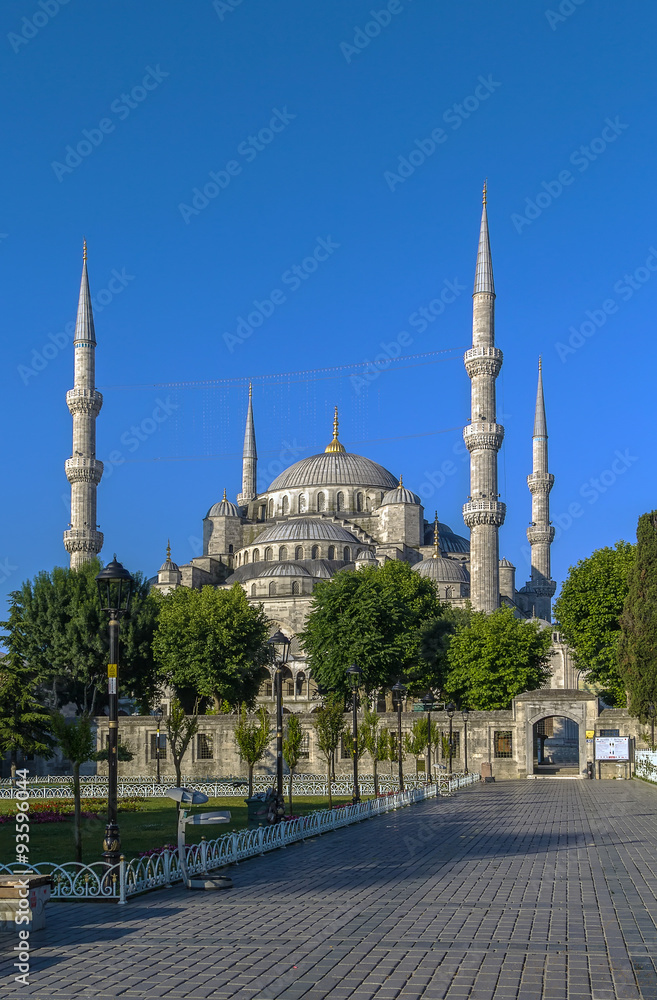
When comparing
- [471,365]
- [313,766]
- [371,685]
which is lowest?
[313,766]

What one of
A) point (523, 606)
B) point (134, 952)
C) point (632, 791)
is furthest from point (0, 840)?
point (523, 606)

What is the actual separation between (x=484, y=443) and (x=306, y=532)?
66.6 ft

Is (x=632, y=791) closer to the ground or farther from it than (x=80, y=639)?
closer to the ground

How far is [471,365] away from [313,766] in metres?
25.4

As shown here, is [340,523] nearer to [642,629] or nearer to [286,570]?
[286,570]

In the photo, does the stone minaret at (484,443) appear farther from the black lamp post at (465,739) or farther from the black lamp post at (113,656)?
the black lamp post at (113,656)

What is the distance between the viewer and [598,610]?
149 ft

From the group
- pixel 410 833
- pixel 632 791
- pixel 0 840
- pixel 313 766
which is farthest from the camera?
pixel 313 766

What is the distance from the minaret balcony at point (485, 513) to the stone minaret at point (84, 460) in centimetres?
2094

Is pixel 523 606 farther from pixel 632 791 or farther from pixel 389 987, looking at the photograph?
pixel 389 987

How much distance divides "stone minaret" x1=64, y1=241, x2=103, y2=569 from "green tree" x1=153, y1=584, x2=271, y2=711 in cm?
1348

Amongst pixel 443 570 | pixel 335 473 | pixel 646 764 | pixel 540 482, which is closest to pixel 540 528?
pixel 540 482

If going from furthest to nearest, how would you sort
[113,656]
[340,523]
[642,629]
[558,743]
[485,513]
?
1. [340,523]
2. [558,743]
3. [485,513]
4. [642,629]
5. [113,656]

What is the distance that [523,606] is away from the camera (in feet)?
A: 257
